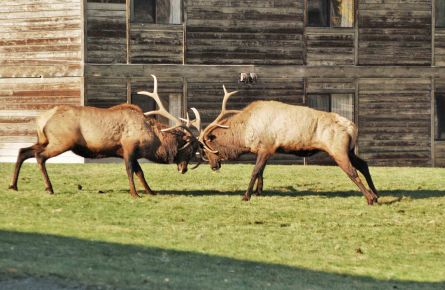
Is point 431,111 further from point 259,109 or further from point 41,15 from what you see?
point 259,109

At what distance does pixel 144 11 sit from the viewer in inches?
1131

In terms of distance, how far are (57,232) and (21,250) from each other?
1.81 metres

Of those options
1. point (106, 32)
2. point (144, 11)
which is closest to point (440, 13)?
point (144, 11)

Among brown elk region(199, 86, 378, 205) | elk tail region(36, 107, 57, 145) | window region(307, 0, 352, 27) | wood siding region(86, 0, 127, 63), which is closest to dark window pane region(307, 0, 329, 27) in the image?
window region(307, 0, 352, 27)

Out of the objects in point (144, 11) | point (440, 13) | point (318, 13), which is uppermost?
point (440, 13)

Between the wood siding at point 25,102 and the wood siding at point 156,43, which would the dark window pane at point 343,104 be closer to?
the wood siding at point 156,43

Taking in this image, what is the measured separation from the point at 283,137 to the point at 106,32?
10.9 m

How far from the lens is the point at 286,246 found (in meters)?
13.4

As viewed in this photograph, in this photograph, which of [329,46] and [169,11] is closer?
[169,11]

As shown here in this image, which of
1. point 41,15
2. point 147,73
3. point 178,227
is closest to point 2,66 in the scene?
point 41,15

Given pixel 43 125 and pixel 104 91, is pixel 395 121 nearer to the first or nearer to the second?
pixel 104 91

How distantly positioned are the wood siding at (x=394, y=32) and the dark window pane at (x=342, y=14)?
29 centimetres

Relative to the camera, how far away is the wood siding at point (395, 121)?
3078 cm

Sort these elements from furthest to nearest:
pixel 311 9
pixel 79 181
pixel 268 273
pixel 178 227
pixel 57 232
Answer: pixel 311 9 < pixel 79 181 < pixel 178 227 < pixel 57 232 < pixel 268 273
